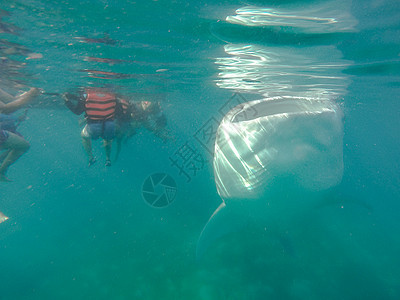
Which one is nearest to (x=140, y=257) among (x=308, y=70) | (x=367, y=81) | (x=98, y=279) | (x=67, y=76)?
(x=98, y=279)

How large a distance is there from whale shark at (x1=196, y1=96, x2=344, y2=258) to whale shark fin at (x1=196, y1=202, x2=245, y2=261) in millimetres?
526

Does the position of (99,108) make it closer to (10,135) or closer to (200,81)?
(10,135)

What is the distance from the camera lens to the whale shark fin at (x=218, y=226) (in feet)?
15.9

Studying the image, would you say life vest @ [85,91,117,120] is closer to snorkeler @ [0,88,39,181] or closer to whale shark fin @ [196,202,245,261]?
snorkeler @ [0,88,39,181]

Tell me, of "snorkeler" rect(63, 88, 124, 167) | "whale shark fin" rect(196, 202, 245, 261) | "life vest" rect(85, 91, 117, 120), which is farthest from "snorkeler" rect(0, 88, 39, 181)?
"whale shark fin" rect(196, 202, 245, 261)

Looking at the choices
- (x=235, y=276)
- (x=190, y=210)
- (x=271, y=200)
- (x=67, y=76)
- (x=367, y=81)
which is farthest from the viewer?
(x=190, y=210)

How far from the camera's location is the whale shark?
3344 millimetres

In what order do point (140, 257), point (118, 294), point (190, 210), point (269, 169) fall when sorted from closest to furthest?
point (269, 169)
point (118, 294)
point (140, 257)
point (190, 210)

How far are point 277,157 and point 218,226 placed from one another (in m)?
2.48

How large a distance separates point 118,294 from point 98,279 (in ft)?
4.62

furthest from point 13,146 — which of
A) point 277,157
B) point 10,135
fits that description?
point 277,157

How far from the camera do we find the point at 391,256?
28.3 ft

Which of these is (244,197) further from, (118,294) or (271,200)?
(118,294)

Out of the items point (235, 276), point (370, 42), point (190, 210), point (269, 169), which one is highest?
point (370, 42)
